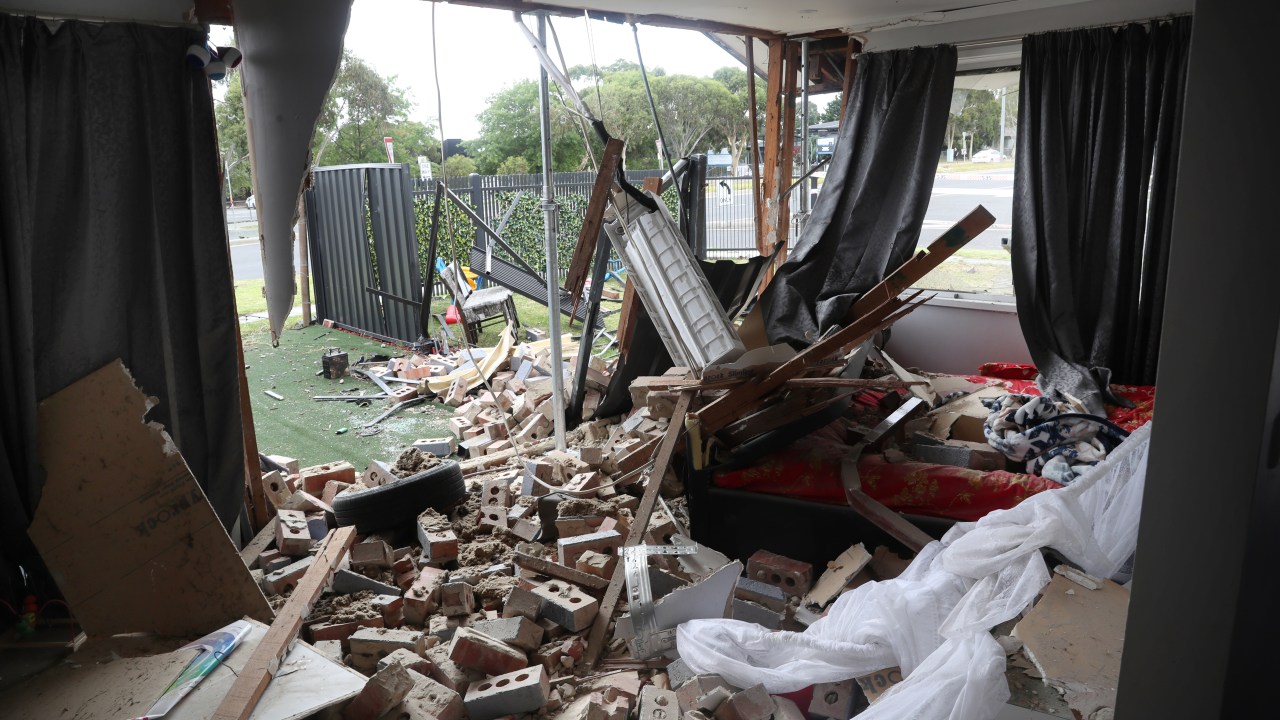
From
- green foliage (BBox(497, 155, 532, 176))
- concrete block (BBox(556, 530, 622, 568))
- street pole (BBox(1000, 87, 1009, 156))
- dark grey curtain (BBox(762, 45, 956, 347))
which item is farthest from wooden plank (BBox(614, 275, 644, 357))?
green foliage (BBox(497, 155, 532, 176))

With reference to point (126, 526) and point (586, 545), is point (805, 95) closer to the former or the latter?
point (586, 545)

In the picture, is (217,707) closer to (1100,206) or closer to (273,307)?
(273,307)

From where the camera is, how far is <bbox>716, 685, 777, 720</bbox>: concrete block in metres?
2.51

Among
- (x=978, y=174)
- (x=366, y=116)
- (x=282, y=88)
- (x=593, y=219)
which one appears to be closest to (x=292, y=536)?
(x=282, y=88)

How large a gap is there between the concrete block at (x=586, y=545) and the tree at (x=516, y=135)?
2206 cm

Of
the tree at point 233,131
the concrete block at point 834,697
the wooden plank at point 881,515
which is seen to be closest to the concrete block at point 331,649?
the concrete block at point 834,697

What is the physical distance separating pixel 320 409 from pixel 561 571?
3.79m

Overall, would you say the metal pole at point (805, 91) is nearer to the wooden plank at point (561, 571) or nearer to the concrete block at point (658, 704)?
the wooden plank at point (561, 571)

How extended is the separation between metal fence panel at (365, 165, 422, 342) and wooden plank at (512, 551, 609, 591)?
5.39 m

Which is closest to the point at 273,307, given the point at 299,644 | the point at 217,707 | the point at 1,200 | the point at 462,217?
A: the point at 1,200

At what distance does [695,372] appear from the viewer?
429 centimetres

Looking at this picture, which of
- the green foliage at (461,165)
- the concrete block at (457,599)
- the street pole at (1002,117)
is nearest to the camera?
the concrete block at (457,599)

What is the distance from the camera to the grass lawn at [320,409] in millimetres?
5578

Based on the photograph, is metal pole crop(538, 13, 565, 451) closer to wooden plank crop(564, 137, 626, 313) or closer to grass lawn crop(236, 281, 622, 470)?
wooden plank crop(564, 137, 626, 313)
